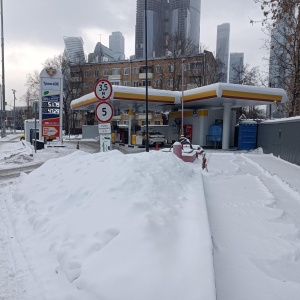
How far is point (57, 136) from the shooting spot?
19469mm

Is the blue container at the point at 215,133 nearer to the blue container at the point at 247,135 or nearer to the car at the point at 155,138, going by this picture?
the blue container at the point at 247,135

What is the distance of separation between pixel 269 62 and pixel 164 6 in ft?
133

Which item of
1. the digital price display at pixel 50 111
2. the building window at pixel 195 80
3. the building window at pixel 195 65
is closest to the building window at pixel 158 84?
the building window at pixel 195 80

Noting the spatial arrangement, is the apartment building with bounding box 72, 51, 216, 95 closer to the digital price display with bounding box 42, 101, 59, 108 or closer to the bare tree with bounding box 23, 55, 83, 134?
the bare tree with bounding box 23, 55, 83, 134

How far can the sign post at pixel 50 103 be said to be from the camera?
1864cm

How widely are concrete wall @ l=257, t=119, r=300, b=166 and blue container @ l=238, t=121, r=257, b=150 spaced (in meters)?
0.87

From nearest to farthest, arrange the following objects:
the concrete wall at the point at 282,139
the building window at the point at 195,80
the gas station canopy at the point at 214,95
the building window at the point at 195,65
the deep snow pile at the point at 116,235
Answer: the deep snow pile at the point at 116,235
the concrete wall at the point at 282,139
the gas station canopy at the point at 214,95
the building window at the point at 195,80
the building window at the point at 195,65

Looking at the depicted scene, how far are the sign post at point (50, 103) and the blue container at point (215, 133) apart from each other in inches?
463

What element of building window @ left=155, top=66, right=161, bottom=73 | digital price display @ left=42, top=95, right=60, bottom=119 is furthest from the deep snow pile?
building window @ left=155, top=66, right=161, bottom=73

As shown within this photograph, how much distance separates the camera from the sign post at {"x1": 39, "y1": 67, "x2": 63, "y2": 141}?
18641 mm

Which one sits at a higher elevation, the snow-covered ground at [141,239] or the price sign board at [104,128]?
the price sign board at [104,128]

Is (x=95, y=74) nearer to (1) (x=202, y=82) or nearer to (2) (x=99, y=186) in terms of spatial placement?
(1) (x=202, y=82)

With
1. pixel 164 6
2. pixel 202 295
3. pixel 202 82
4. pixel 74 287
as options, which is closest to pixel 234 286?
pixel 202 295

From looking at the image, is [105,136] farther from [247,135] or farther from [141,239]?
[247,135]
